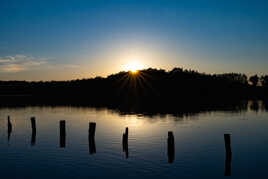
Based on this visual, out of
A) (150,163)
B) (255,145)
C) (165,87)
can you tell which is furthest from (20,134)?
(165,87)

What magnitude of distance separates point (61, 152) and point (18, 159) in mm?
3946

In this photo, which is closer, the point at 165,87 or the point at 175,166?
the point at 175,166

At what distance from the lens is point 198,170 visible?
21.1 meters

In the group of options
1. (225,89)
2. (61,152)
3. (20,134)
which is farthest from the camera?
(225,89)

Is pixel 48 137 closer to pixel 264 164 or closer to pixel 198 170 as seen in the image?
pixel 198 170

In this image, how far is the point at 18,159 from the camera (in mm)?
23891

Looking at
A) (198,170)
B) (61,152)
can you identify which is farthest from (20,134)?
(198,170)

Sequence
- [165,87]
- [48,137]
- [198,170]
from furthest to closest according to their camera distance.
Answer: [165,87], [48,137], [198,170]

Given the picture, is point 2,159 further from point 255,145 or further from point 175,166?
point 255,145

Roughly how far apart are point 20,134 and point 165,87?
490ft

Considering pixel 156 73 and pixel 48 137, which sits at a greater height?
pixel 156 73

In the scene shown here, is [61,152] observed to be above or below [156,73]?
below

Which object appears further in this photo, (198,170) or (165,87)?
(165,87)

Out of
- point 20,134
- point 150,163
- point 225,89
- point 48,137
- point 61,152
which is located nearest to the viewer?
point 150,163
